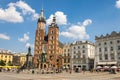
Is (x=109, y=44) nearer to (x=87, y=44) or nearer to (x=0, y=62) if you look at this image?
(x=87, y=44)

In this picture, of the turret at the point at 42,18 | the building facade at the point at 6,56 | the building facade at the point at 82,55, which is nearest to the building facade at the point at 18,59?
the building facade at the point at 6,56

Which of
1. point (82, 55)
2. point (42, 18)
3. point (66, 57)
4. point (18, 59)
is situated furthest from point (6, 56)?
point (82, 55)

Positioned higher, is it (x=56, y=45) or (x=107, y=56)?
(x=56, y=45)

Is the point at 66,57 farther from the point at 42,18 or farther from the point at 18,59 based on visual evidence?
the point at 18,59

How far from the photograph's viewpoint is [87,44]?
93375mm

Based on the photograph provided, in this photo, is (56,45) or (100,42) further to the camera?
(56,45)

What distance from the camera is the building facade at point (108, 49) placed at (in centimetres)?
7388

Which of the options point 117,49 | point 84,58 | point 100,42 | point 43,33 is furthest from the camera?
point 43,33

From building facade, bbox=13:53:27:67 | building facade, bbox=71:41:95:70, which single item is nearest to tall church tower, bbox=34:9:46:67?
building facade, bbox=71:41:95:70

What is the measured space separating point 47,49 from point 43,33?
37.6 feet

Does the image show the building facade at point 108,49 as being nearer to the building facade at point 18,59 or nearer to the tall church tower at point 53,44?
the tall church tower at point 53,44

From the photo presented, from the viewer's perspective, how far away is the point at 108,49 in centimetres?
7625

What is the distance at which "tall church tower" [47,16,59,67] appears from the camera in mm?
111137

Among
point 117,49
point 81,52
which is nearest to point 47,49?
point 81,52
